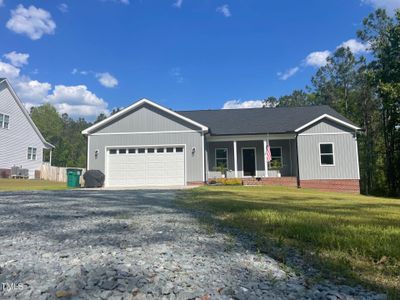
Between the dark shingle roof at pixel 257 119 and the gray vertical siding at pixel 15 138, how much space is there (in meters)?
13.9

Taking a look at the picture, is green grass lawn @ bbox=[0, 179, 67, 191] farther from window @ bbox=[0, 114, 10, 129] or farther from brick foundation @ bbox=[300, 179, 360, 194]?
brick foundation @ bbox=[300, 179, 360, 194]

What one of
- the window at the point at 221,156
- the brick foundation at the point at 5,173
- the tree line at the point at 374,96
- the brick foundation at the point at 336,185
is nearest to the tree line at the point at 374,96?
the tree line at the point at 374,96

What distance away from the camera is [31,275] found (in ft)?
9.05

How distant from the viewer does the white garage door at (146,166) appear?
1822 cm

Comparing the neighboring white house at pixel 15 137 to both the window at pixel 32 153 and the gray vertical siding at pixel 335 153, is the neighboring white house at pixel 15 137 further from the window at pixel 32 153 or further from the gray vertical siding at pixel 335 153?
the gray vertical siding at pixel 335 153

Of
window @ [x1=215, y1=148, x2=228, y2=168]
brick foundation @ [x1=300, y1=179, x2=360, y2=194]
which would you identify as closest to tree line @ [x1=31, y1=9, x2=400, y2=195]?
brick foundation @ [x1=300, y1=179, x2=360, y2=194]

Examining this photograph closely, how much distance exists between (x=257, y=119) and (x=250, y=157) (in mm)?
2781

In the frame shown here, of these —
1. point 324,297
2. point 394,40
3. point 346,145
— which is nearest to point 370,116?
point 394,40

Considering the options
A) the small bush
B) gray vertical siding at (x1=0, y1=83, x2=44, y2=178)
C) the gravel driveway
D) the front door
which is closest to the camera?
the gravel driveway

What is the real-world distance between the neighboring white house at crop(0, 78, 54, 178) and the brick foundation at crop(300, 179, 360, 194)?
2167 centimetres

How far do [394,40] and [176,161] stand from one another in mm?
17997

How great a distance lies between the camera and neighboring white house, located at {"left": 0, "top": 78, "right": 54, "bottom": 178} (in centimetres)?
2509

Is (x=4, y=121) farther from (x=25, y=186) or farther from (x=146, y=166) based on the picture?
(x=146, y=166)

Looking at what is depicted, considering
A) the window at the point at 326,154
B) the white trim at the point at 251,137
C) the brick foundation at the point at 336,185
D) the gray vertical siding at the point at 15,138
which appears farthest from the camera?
the gray vertical siding at the point at 15,138
